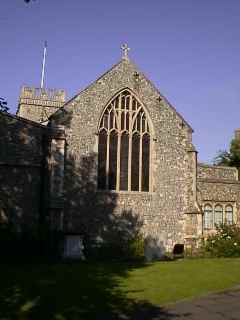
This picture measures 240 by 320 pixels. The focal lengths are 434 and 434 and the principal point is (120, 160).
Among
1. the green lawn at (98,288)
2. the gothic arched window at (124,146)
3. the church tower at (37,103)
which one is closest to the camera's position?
the green lawn at (98,288)

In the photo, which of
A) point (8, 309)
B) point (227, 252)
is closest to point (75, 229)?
point (227, 252)

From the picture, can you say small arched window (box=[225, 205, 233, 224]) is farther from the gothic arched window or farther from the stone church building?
the gothic arched window

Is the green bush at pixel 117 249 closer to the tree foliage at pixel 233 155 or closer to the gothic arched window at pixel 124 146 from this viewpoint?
the gothic arched window at pixel 124 146

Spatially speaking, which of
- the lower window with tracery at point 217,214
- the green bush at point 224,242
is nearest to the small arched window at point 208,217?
the lower window with tracery at point 217,214

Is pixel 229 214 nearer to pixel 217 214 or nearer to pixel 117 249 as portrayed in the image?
pixel 217 214

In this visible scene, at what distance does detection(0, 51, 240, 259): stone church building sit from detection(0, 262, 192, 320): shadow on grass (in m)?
5.97

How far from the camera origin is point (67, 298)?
10117 millimetres

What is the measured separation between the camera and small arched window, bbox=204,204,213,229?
25281mm

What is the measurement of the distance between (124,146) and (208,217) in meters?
6.84

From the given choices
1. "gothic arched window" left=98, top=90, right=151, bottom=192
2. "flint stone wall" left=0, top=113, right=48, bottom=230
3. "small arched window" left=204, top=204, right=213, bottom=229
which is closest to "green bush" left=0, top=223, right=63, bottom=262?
"flint stone wall" left=0, top=113, right=48, bottom=230

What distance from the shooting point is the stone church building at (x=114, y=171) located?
1980 centimetres

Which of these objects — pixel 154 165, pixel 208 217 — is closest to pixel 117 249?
pixel 154 165

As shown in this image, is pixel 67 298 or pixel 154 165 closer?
pixel 67 298

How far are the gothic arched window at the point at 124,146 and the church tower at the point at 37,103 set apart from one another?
16.2 meters
